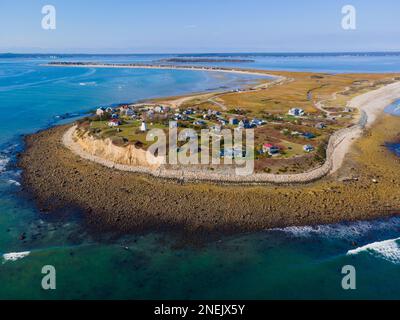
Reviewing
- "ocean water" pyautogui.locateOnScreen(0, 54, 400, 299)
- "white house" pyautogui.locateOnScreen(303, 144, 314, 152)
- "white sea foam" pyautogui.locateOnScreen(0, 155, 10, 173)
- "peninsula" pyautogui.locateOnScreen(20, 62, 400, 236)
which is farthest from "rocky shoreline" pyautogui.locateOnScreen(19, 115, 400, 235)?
"white house" pyautogui.locateOnScreen(303, 144, 314, 152)

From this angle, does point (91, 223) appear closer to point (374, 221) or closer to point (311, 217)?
point (311, 217)

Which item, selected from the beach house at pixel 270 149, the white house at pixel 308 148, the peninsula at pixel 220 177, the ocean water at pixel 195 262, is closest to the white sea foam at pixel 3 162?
the peninsula at pixel 220 177

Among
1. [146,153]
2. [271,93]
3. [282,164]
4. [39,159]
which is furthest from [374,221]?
[271,93]

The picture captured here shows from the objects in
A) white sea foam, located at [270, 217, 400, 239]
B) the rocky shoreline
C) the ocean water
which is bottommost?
the ocean water

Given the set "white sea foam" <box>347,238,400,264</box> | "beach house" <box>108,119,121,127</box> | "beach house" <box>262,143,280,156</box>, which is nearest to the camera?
"white sea foam" <box>347,238,400,264</box>

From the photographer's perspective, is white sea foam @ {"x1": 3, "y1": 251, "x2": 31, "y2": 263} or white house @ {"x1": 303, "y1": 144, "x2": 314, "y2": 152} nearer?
white sea foam @ {"x1": 3, "y1": 251, "x2": 31, "y2": 263}

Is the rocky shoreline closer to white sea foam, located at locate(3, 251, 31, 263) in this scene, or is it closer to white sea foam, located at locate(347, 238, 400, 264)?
white sea foam, located at locate(347, 238, 400, 264)

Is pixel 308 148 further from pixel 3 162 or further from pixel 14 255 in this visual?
pixel 3 162

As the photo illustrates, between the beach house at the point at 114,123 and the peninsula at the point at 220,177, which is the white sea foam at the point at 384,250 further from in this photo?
the beach house at the point at 114,123

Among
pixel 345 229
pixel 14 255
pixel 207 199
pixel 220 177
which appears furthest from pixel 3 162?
pixel 345 229
